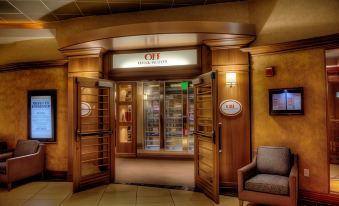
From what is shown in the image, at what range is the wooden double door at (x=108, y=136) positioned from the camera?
4652mm

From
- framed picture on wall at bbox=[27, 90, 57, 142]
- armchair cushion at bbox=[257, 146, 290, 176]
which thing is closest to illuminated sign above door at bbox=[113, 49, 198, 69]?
framed picture on wall at bbox=[27, 90, 57, 142]

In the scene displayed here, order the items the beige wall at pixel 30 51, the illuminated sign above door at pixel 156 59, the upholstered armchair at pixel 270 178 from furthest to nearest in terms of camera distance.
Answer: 1. the beige wall at pixel 30 51
2. the illuminated sign above door at pixel 156 59
3. the upholstered armchair at pixel 270 178

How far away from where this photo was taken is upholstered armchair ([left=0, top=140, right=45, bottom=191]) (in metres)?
5.37

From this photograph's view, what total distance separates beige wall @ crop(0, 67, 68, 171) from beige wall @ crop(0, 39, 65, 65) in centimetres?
43

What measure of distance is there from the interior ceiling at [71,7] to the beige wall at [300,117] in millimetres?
1974

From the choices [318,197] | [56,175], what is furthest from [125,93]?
[318,197]

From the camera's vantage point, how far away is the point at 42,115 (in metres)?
6.40

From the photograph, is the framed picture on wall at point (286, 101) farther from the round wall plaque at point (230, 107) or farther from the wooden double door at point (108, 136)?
the wooden double door at point (108, 136)

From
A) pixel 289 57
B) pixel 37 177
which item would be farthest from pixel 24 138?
pixel 289 57

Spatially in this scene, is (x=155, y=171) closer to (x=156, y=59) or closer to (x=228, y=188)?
(x=228, y=188)

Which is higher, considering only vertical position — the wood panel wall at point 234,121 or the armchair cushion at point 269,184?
the wood panel wall at point 234,121

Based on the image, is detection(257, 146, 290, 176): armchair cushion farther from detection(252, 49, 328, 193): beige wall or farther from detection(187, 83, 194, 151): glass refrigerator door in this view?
detection(187, 83, 194, 151): glass refrigerator door

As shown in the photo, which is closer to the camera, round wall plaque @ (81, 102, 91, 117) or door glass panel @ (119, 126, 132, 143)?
round wall plaque @ (81, 102, 91, 117)

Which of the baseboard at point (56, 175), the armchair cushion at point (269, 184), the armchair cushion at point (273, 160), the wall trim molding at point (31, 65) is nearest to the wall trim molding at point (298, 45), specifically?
the armchair cushion at point (273, 160)
